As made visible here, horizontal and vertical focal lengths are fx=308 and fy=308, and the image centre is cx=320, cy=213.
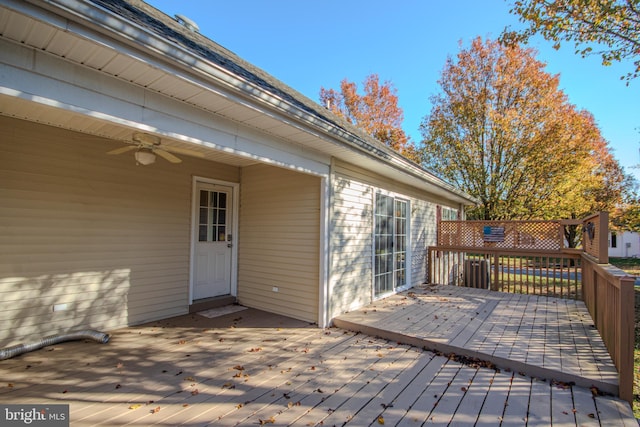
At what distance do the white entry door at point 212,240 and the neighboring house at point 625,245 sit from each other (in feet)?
94.0

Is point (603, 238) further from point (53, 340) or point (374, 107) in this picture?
point (374, 107)

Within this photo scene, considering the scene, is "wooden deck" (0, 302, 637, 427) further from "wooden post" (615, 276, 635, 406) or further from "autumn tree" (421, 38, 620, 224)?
"autumn tree" (421, 38, 620, 224)

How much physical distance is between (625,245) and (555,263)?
23.7 meters

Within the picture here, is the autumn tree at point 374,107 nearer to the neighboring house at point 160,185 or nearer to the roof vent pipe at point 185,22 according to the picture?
the neighboring house at point 160,185

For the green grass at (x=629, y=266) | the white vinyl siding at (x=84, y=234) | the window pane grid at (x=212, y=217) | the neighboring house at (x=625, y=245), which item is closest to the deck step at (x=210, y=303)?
the white vinyl siding at (x=84, y=234)

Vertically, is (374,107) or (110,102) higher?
(374,107)

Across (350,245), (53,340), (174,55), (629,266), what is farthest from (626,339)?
(629,266)

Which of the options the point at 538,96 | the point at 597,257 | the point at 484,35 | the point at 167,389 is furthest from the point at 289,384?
the point at 484,35

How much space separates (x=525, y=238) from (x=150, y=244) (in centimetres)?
809

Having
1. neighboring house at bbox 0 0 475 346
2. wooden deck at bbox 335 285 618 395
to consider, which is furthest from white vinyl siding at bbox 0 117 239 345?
wooden deck at bbox 335 285 618 395

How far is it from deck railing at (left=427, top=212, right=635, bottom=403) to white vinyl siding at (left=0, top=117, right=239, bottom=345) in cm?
534

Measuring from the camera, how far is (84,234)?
396 cm

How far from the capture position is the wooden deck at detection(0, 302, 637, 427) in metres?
2.33

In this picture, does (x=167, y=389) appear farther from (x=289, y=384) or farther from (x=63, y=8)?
(x=63, y=8)
